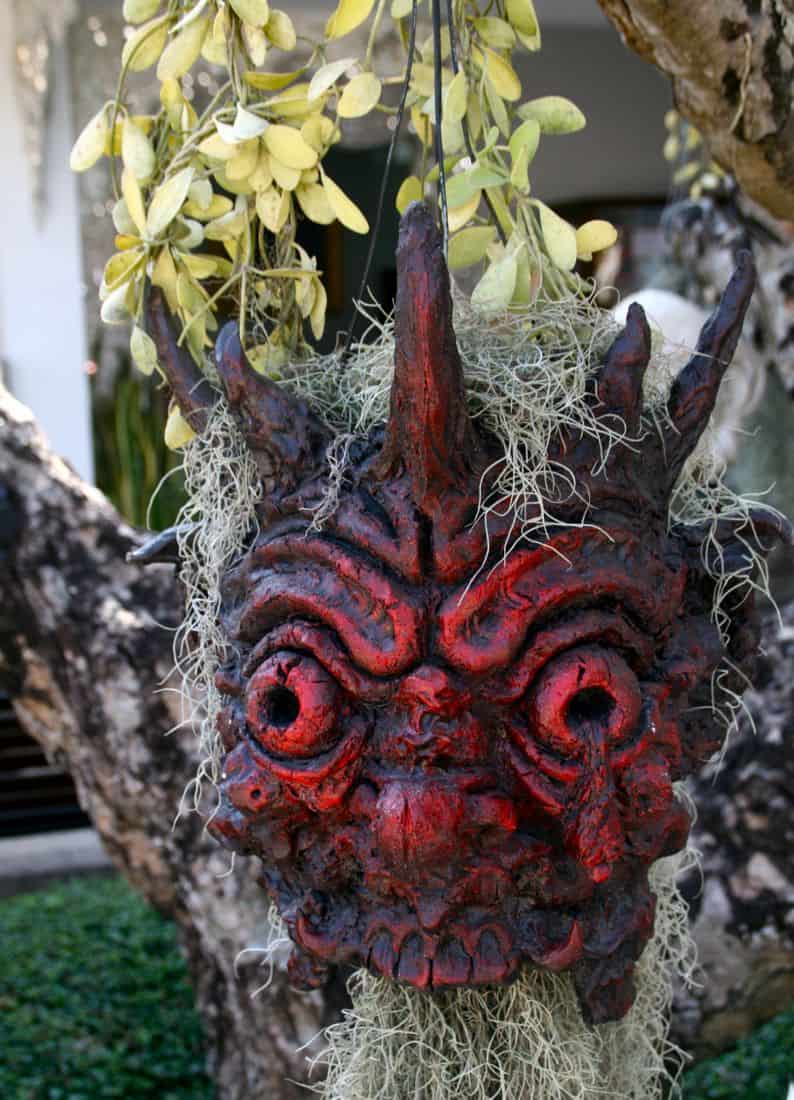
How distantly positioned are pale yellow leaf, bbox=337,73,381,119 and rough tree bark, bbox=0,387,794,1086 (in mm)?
670

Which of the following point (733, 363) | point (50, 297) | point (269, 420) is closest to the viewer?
point (269, 420)

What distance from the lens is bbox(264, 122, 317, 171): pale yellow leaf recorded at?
764 millimetres

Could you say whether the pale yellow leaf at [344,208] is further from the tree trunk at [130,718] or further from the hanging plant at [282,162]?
the tree trunk at [130,718]

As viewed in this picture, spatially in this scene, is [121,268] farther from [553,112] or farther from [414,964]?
[414,964]

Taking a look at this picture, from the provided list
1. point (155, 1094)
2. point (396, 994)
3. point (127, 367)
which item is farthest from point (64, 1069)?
point (127, 367)

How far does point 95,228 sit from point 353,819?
381cm

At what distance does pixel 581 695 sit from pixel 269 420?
251 mm

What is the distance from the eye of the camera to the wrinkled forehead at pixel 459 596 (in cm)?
64

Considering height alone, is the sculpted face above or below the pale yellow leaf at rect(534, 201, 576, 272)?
below

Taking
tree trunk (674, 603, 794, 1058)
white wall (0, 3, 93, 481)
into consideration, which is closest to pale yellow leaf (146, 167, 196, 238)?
tree trunk (674, 603, 794, 1058)

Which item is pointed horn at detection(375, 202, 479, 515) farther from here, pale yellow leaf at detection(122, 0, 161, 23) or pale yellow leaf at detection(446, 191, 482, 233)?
pale yellow leaf at detection(122, 0, 161, 23)

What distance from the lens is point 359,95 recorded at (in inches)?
30.0

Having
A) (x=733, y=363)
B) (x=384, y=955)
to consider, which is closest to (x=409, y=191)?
(x=384, y=955)

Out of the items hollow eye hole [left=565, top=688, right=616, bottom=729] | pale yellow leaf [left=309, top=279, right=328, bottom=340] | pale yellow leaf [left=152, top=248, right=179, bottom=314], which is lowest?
hollow eye hole [left=565, top=688, right=616, bottom=729]
